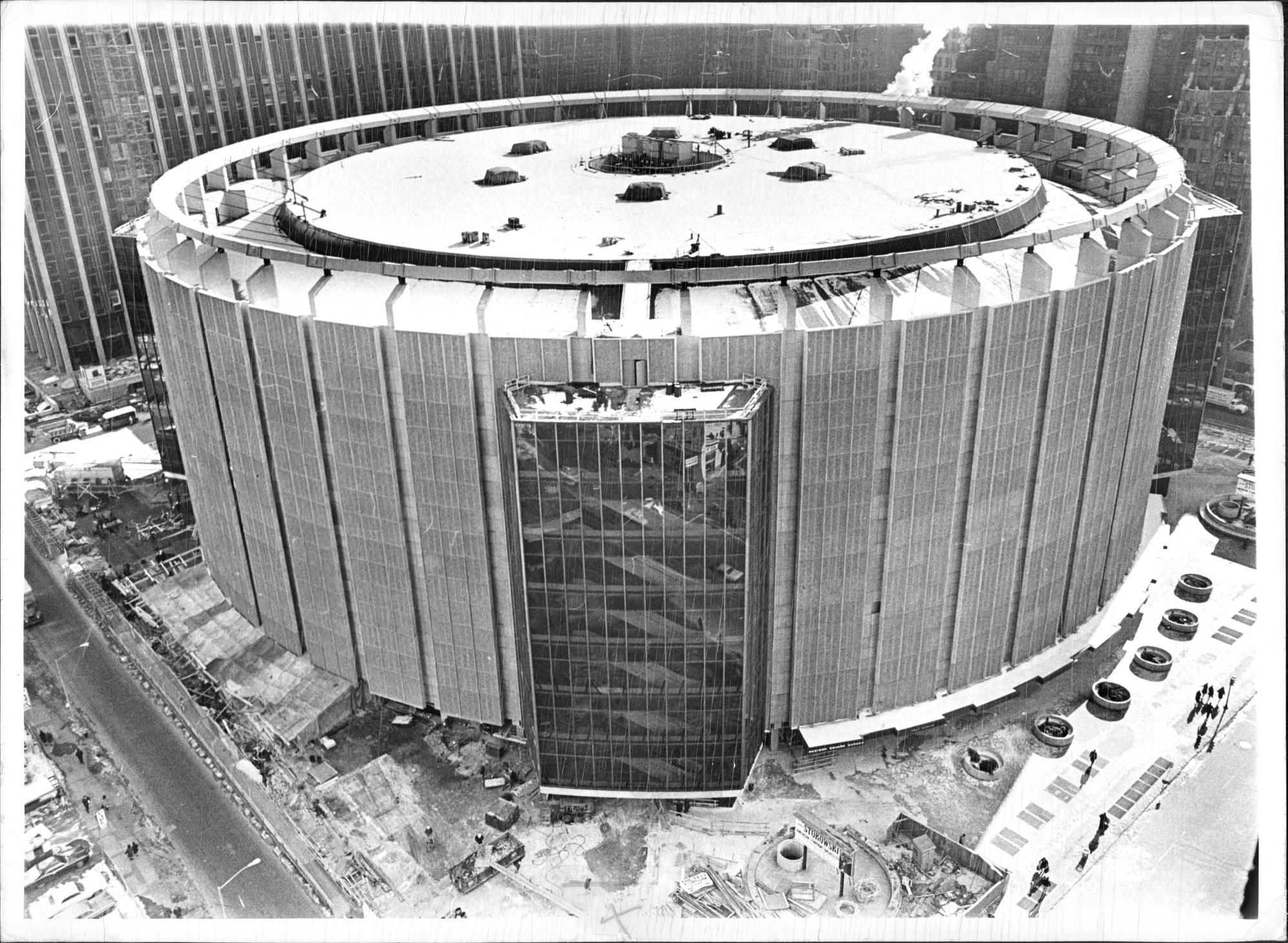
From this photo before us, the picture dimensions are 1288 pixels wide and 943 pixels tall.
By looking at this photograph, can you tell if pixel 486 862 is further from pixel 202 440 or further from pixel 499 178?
pixel 499 178

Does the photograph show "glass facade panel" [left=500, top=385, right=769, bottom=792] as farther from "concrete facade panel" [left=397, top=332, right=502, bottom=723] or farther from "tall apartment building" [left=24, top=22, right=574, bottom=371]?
"tall apartment building" [left=24, top=22, right=574, bottom=371]

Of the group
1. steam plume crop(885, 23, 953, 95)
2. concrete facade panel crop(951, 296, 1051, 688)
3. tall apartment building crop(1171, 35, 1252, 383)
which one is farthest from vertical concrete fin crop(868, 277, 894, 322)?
steam plume crop(885, 23, 953, 95)

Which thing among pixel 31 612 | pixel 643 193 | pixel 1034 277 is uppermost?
pixel 643 193

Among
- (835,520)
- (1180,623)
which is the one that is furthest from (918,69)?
(835,520)

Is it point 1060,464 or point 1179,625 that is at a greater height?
point 1060,464

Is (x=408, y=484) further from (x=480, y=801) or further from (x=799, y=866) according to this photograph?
(x=799, y=866)
